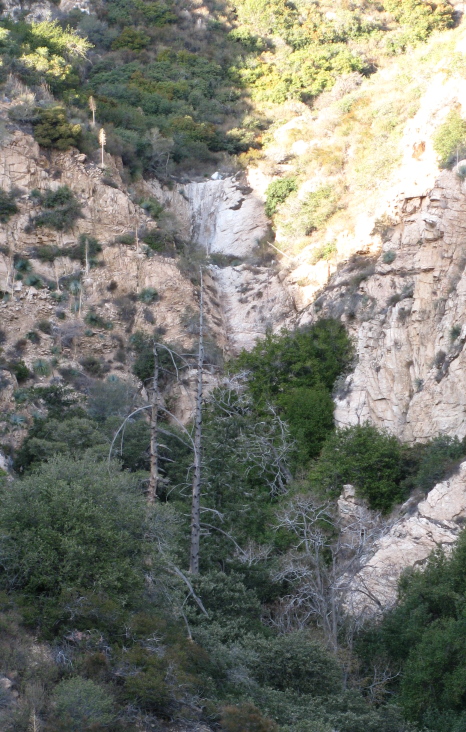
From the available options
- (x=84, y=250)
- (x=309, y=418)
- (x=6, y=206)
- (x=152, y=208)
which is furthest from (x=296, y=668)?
(x=152, y=208)

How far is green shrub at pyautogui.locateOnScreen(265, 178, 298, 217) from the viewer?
1770 inches

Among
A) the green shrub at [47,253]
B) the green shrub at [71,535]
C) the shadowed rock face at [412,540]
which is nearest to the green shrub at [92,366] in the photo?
the green shrub at [47,253]

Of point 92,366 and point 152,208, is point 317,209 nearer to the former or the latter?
point 152,208

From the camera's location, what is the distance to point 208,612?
18.4m

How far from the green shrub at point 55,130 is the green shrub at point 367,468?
2198 centimetres

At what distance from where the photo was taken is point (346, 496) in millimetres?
26859

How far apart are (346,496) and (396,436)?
3016mm

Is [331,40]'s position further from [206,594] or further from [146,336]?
[206,594]

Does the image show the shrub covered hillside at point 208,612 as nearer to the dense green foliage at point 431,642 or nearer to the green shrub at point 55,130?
the dense green foliage at point 431,642

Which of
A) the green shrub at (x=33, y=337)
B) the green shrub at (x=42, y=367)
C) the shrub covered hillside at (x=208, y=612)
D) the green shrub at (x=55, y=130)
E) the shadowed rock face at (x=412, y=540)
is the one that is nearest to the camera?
the shrub covered hillside at (x=208, y=612)

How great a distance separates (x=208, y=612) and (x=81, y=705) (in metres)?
6.44

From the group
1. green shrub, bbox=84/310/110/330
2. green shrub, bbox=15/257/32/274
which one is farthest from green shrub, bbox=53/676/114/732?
green shrub, bbox=15/257/32/274

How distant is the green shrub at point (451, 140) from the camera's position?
3211 cm

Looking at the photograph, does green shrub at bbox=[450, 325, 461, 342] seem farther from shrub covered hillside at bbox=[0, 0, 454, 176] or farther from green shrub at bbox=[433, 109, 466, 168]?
shrub covered hillside at bbox=[0, 0, 454, 176]
